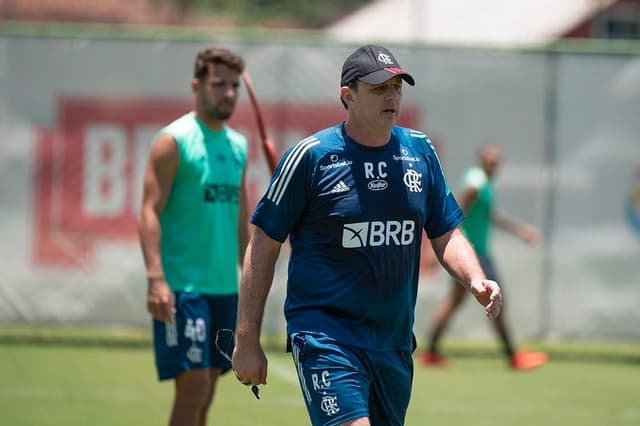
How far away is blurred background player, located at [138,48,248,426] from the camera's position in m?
7.07

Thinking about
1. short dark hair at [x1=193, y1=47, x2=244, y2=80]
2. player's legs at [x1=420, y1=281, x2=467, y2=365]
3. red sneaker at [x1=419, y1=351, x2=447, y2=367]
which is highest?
short dark hair at [x1=193, y1=47, x2=244, y2=80]

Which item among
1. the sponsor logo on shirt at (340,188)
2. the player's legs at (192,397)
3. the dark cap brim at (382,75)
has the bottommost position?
the player's legs at (192,397)

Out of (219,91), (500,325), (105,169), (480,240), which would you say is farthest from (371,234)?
(105,169)

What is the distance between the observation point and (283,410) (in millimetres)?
9734

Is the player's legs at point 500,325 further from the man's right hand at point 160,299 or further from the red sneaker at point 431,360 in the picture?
the man's right hand at point 160,299

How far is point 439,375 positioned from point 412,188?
6807 millimetres

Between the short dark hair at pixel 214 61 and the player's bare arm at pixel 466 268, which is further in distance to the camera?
the short dark hair at pixel 214 61

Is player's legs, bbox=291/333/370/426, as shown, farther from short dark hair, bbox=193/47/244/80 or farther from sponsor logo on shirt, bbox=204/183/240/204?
short dark hair, bbox=193/47/244/80

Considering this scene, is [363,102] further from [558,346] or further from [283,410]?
[558,346]

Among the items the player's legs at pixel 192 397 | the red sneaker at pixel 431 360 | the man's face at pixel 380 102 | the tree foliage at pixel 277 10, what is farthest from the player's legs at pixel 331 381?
the tree foliage at pixel 277 10

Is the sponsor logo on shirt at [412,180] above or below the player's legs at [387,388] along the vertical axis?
above

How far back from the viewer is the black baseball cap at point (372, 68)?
525cm

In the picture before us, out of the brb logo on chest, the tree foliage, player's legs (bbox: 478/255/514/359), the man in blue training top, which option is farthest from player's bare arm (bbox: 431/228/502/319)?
the tree foliage

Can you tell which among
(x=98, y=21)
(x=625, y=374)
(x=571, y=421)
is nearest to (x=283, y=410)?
(x=571, y=421)
